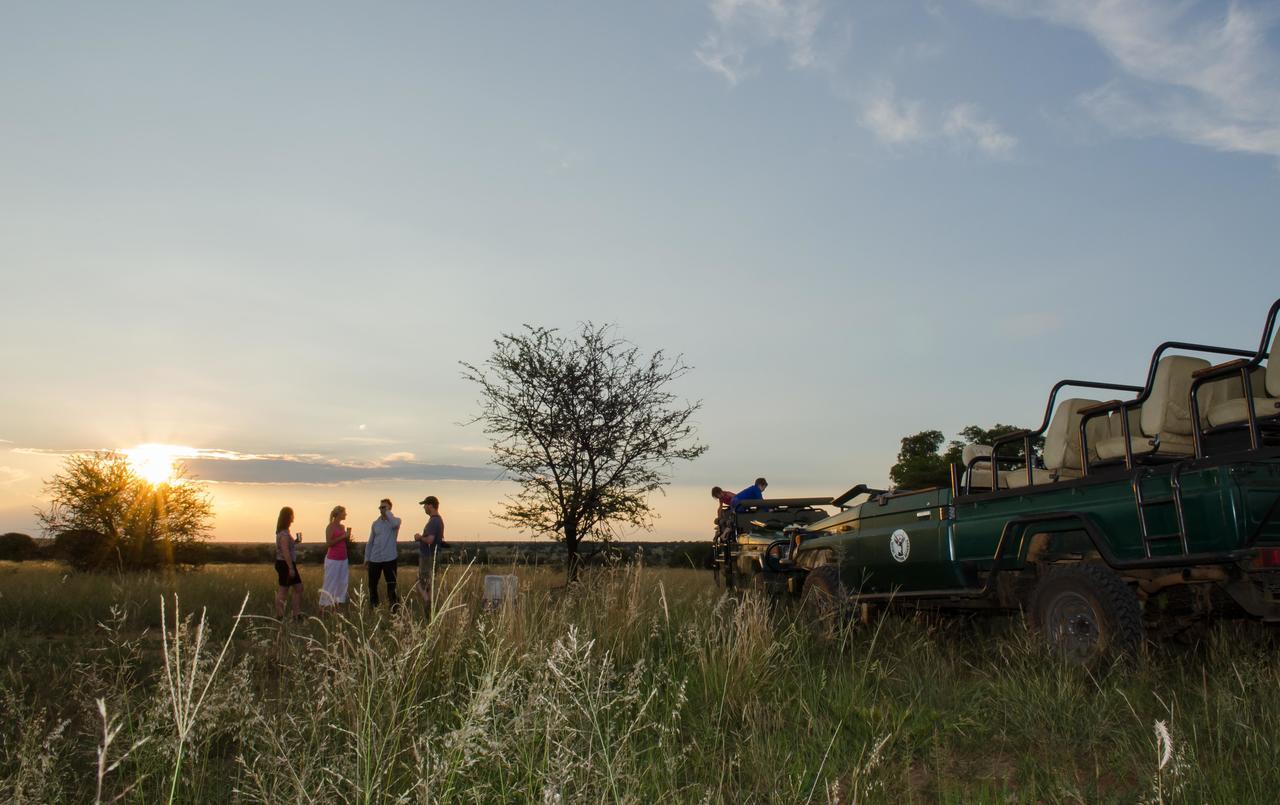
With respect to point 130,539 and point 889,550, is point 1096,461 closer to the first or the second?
point 889,550

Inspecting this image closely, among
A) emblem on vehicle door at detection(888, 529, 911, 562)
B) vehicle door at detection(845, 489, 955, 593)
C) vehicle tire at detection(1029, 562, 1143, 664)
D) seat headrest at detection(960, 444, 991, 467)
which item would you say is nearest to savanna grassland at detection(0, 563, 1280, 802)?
vehicle tire at detection(1029, 562, 1143, 664)

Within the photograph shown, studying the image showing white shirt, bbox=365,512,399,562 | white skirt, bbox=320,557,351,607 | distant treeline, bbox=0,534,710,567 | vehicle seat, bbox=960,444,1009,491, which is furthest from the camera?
distant treeline, bbox=0,534,710,567

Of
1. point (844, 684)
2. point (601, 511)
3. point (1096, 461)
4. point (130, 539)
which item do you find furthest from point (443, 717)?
point (130, 539)

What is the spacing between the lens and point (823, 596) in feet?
32.4

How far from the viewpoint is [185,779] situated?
4.31 metres

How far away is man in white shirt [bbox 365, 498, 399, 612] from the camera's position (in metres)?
14.7

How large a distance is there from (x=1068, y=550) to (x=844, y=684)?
2.40 meters

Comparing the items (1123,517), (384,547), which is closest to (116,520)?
(384,547)

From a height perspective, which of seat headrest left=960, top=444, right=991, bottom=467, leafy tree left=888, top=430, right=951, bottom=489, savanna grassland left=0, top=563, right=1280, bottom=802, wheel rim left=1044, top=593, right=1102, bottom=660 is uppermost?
leafy tree left=888, top=430, right=951, bottom=489

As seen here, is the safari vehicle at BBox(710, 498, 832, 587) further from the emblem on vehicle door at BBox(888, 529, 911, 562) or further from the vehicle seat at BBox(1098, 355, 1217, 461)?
the vehicle seat at BBox(1098, 355, 1217, 461)

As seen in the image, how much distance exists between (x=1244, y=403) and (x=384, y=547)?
1235 centimetres

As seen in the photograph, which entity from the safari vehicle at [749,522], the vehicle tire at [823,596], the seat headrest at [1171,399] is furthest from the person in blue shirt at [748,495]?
the seat headrest at [1171,399]

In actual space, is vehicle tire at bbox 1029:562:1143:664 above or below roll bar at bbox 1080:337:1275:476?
below

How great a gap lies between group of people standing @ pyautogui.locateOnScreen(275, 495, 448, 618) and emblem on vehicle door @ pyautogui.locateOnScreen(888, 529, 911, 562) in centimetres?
653
